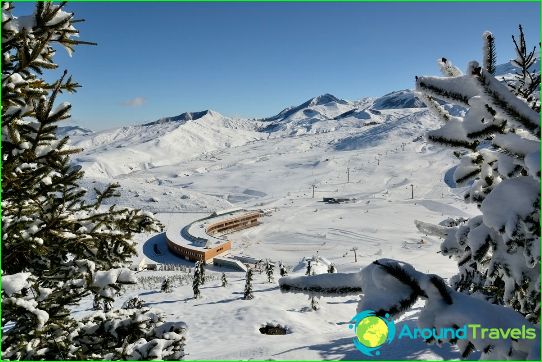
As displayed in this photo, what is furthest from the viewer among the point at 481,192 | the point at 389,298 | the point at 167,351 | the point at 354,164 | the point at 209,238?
the point at 354,164

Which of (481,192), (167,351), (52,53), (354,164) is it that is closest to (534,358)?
(481,192)

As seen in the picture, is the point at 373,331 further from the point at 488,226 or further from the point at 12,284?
the point at 12,284

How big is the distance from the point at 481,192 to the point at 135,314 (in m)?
4.92

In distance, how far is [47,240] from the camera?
515 centimetres

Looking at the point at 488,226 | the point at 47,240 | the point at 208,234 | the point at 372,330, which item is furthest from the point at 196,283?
the point at 208,234

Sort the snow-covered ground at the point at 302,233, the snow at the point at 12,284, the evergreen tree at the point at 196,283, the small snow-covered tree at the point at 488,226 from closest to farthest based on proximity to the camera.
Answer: the small snow-covered tree at the point at 488,226 → the snow at the point at 12,284 → the snow-covered ground at the point at 302,233 → the evergreen tree at the point at 196,283

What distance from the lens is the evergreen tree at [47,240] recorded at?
4543mm

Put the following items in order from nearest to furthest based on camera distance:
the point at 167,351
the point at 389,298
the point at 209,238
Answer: the point at 389,298 < the point at 167,351 < the point at 209,238

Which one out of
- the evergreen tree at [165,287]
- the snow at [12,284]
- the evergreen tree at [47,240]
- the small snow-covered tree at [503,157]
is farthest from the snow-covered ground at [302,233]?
the evergreen tree at [47,240]

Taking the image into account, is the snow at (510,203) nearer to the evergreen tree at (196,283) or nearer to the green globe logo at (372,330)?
the green globe logo at (372,330)

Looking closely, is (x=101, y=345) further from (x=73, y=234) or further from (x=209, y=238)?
(x=209, y=238)

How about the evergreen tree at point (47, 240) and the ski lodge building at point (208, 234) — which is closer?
the evergreen tree at point (47, 240)

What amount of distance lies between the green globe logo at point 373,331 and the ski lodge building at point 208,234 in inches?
2084

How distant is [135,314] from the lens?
18.9ft
